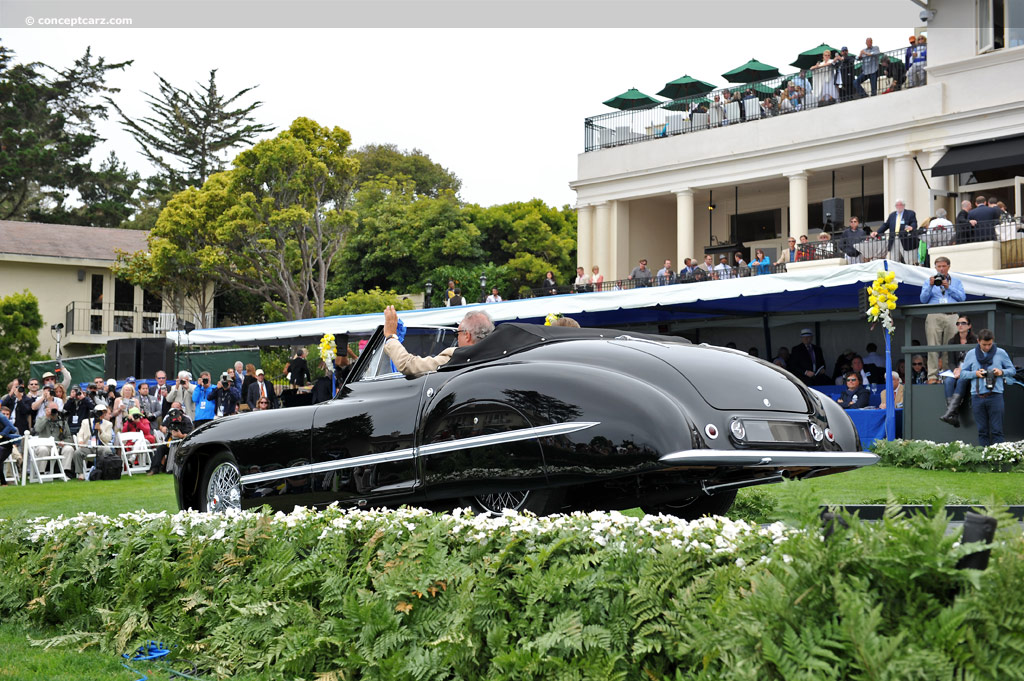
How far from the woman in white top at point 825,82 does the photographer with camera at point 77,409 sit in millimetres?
23982

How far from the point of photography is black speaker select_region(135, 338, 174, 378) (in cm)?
3050

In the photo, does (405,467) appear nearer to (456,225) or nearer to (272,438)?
(272,438)

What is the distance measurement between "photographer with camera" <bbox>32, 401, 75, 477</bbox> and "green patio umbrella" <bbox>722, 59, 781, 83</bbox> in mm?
25698

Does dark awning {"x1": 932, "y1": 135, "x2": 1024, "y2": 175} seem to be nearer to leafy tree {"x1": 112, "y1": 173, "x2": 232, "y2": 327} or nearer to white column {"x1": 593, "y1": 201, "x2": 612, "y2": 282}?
white column {"x1": 593, "y1": 201, "x2": 612, "y2": 282}

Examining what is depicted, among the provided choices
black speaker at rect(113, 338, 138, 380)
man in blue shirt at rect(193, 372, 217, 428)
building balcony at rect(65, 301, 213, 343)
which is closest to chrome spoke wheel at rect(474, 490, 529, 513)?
man in blue shirt at rect(193, 372, 217, 428)

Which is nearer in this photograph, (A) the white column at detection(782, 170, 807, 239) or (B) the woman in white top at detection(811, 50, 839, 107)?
(B) the woman in white top at detection(811, 50, 839, 107)

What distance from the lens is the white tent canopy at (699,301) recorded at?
56.4 feet

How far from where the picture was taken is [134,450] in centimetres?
Result: 1795

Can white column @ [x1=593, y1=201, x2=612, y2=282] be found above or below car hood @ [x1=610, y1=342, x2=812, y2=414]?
above

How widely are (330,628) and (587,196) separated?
36090 millimetres

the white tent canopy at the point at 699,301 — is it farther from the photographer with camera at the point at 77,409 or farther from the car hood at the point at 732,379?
the car hood at the point at 732,379

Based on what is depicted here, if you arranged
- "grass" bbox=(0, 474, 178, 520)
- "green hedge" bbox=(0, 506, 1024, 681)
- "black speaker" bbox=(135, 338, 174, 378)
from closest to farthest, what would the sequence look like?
"green hedge" bbox=(0, 506, 1024, 681), "grass" bbox=(0, 474, 178, 520), "black speaker" bbox=(135, 338, 174, 378)

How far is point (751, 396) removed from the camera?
5.43m

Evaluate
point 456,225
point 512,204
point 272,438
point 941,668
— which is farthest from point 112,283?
point 941,668
